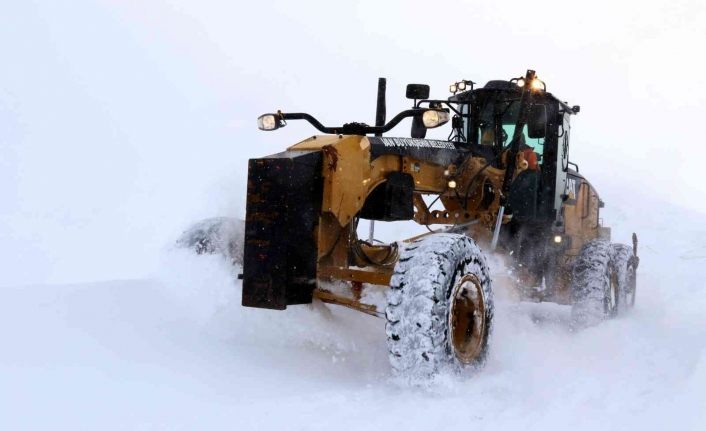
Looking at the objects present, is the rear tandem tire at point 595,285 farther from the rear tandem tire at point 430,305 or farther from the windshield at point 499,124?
the rear tandem tire at point 430,305

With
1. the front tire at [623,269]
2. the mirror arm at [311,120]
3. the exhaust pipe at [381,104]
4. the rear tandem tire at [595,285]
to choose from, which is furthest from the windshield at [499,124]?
the mirror arm at [311,120]

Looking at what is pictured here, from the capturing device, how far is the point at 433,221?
6.74 metres

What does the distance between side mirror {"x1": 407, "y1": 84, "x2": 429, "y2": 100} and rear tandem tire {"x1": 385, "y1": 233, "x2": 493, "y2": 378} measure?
1.43 m

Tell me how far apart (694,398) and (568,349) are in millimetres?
1886

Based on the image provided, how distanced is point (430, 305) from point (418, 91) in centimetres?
211

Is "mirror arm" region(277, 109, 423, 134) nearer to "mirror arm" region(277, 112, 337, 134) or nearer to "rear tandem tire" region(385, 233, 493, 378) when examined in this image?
"mirror arm" region(277, 112, 337, 134)

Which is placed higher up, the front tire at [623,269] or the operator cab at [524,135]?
the operator cab at [524,135]

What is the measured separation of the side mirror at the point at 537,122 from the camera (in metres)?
6.53

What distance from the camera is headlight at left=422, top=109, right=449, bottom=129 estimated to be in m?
4.71

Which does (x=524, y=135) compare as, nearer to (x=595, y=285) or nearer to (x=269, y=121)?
(x=595, y=285)

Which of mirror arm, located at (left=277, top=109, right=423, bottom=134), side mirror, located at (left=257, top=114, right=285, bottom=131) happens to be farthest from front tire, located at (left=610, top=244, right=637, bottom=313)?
side mirror, located at (left=257, top=114, right=285, bottom=131)

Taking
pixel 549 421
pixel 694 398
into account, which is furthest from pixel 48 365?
pixel 694 398

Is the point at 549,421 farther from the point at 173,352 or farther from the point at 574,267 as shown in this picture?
the point at 574,267

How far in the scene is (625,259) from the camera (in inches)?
320
